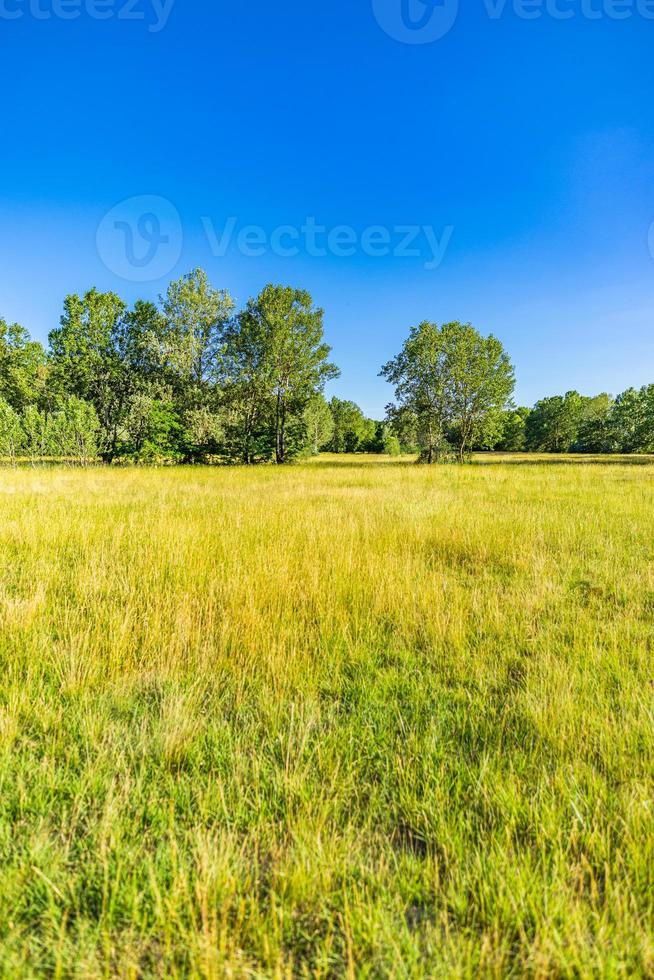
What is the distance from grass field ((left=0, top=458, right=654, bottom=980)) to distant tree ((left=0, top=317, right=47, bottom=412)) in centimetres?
5010

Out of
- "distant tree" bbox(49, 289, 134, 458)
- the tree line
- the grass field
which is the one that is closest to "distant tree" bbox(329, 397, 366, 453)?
the tree line

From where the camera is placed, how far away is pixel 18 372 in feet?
133

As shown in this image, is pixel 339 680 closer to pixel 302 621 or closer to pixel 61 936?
pixel 302 621

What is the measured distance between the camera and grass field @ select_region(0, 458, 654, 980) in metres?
1.09

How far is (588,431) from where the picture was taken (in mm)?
61031

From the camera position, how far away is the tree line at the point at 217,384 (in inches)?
957

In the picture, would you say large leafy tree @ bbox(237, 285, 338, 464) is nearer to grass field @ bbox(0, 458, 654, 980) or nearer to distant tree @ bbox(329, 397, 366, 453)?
grass field @ bbox(0, 458, 654, 980)

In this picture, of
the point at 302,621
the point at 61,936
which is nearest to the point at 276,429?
the point at 302,621

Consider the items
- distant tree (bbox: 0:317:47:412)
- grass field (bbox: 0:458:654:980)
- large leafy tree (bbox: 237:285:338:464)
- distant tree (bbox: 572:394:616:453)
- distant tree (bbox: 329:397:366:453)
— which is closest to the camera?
grass field (bbox: 0:458:654:980)

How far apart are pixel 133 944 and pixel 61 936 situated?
0.70 ft

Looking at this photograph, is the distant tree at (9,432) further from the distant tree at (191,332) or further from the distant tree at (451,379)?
the distant tree at (451,379)

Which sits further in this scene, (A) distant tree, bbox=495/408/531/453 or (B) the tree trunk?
(A) distant tree, bbox=495/408/531/453

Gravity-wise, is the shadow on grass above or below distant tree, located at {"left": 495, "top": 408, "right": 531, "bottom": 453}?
below

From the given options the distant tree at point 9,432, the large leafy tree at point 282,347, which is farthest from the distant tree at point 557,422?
the distant tree at point 9,432
